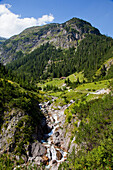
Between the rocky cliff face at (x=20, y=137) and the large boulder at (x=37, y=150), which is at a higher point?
the rocky cliff face at (x=20, y=137)

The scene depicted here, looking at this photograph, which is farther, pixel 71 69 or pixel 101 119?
pixel 71 69

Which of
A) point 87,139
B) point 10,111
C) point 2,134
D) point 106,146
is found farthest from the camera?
point 10,111

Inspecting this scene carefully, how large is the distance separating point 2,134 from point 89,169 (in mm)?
25409

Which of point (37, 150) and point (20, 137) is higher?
point (20, 137)

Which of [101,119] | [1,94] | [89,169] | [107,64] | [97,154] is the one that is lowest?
[89,169]

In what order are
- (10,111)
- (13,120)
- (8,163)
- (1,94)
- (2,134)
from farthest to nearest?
(1,94), (10,111), (13,120), (2,134), (8,163)

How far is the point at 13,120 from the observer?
32156mm

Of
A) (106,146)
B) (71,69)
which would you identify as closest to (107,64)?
(71,69)

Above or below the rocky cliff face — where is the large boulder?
below

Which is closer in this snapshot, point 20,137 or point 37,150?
point 37,150

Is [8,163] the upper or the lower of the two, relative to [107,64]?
lower

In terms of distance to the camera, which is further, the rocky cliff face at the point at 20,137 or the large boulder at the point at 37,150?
the rocky cliff face at the point at 20,137

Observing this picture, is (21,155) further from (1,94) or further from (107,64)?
(107,64)

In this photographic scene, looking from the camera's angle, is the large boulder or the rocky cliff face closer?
the large boulder
